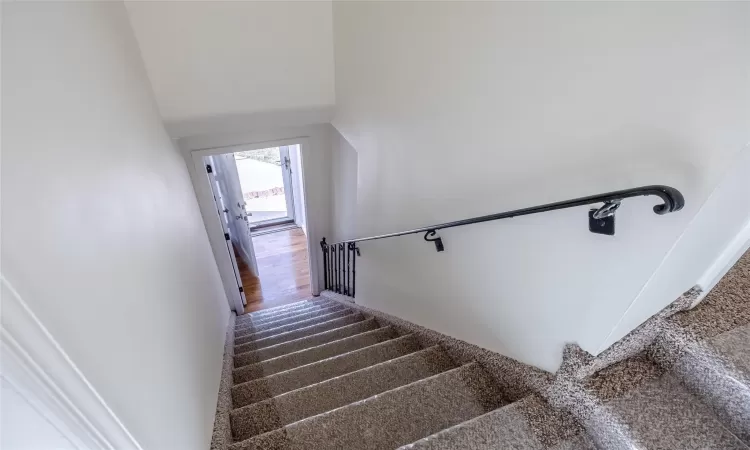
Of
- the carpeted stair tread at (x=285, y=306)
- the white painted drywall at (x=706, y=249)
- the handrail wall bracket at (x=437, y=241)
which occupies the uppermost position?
the white painted drywall at (x=706, y=249)

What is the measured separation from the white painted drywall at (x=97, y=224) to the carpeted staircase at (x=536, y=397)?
47 centimetres

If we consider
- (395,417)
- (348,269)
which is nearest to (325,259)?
(348,269)

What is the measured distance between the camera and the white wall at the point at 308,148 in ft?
10.0

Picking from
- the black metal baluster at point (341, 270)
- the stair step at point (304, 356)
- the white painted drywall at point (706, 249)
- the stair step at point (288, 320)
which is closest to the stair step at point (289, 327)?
the stair step at point (288, 320)

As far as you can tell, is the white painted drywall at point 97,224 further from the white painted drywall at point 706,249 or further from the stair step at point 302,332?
the white painted drywall at point 706,249

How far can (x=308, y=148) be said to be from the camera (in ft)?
11.5

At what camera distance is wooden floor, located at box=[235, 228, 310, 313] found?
4.67 metres

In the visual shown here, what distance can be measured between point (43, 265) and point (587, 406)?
62.5 inches

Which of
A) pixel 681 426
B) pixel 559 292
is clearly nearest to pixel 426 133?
pixel 559 292

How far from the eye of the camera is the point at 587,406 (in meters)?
1.21

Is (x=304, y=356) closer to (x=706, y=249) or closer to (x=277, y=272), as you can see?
(x=706, y=249)

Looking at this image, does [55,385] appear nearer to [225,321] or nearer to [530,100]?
[530,100]

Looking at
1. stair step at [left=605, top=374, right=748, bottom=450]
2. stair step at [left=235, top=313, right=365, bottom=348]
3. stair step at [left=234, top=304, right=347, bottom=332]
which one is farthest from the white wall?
stair step at [left=605, top=374, right=748, bottom=450]

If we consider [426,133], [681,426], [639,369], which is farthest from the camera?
[426,133]
